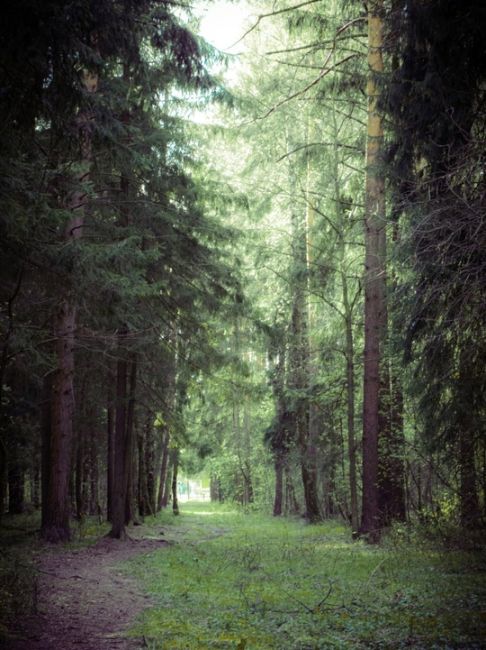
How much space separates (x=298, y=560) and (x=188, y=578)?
2.48 metres

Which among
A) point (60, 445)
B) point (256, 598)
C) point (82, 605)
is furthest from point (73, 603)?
point (60, 445)

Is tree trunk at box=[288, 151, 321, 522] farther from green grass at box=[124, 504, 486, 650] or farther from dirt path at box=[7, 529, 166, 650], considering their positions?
dirt path at box=[7, 529, 166, 650]

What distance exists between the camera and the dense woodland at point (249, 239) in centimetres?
611

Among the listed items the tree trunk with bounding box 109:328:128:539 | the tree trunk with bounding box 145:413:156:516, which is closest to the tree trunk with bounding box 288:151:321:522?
the tree trunk with bounding box 145:413:156:516

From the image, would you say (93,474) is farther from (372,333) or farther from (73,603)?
(73,603)

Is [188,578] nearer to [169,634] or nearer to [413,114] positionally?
[169,634]

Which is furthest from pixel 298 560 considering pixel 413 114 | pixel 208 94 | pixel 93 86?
pixel 93 86

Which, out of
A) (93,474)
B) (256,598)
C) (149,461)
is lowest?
(93,474)

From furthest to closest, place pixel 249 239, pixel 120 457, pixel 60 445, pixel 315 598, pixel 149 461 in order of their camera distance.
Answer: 1. pixel 149 461
2. pixel 249 239
3. pixel 120 457
4. pixel 60 445
5. pixel 315 598

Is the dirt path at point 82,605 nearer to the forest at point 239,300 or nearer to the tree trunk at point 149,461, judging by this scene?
the forest at point 239,300

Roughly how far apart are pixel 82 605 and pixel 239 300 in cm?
895

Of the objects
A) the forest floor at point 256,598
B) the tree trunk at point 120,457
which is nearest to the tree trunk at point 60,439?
the forest floor at point 256,598

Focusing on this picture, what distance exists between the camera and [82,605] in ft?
22.4

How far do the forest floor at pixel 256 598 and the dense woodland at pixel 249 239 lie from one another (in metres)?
1.53
